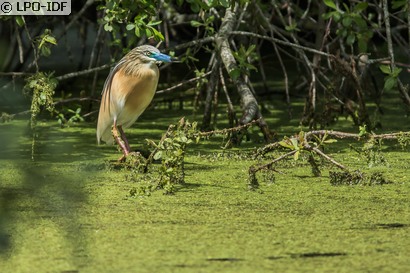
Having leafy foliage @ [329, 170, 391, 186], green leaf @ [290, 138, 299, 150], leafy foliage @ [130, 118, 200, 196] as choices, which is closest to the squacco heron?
A: leafy foliage @ [130, 118, 200, 196]

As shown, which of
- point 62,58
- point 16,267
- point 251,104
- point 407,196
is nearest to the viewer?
point 16,267

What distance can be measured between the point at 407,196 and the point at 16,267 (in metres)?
1.45

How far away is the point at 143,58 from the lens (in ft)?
12.8

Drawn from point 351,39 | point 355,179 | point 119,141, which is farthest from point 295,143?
point 351,39

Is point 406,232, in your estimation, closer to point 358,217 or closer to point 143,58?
point 358,217

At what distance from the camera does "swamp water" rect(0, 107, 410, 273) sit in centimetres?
204

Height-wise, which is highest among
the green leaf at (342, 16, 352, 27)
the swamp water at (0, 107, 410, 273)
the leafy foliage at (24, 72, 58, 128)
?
the green leaf at (342, 16, 352, 27)

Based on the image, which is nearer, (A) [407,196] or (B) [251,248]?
(B) [251,248]

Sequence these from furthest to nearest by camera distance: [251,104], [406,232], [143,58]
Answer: [251,104]
[143,58]
[406,232]

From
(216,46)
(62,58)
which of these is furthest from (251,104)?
(62,58)

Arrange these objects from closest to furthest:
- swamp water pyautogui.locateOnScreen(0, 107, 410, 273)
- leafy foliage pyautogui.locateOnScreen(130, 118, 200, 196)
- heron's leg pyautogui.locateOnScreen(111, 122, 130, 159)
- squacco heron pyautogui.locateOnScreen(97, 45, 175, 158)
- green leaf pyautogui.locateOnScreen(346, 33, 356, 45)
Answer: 1. swamp water pyautogui.locateOnScreen(0, 107, 410, 273)
2. leafy foliage pyautogui.locateOnScreen(130, 118, 200, 196)
3. heron's leg pyautogui.locateOnScreen(111, 122, 130, 159)
4. squacco heron pyautogui.locateOnScreen(97, 45, 175, 158)
5. green leaf pyautogui.locateOnScreen(346, 33, 356, 45)

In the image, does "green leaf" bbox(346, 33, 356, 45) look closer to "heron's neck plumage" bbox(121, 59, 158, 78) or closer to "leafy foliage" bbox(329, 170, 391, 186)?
"heron's neck plumage" bbox(121, 59, 158, 78)

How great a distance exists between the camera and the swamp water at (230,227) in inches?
80.3

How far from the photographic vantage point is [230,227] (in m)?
2.48
